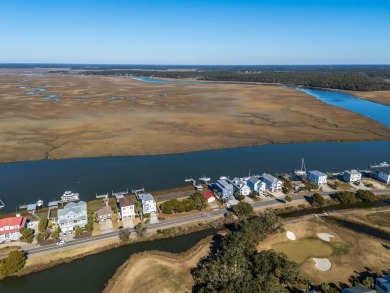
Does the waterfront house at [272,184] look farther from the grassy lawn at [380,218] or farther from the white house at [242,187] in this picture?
the grassy lawn at [380,218]

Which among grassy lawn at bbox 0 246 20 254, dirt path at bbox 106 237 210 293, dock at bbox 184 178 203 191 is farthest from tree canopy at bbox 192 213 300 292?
grassy lawn at bbox 0 246 20 254

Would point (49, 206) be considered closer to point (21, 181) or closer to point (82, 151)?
point (21, 181)

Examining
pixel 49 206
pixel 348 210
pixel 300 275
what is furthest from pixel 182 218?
pixel 348 210

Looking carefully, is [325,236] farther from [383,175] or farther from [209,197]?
[383,175]

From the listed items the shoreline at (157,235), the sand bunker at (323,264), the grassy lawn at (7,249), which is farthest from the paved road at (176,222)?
the sand bunker at (323,264)

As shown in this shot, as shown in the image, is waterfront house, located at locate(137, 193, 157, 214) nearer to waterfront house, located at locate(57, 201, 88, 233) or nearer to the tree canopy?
waterfront house, located at locate(57, 201, 88, 233)
